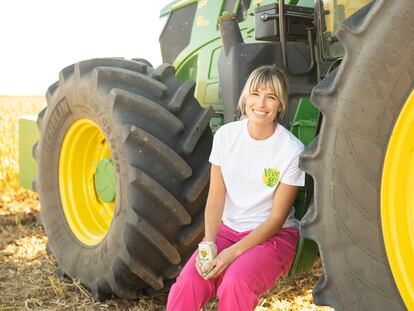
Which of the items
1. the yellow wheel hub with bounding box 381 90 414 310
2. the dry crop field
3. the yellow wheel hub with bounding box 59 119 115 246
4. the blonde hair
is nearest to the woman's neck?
the blonde hair

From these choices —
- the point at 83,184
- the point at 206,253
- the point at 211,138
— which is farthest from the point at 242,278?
the point at 83,184

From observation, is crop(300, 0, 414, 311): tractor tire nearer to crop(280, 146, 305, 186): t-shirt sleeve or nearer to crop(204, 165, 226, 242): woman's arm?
crop(280, 146, 305, 186): t-shirt sleeve

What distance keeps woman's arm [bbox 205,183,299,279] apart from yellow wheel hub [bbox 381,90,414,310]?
0.64 m

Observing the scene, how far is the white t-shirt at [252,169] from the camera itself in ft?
8.46

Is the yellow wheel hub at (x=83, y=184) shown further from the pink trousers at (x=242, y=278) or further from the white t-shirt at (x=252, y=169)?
the pink trousers at (x=242, y=278)

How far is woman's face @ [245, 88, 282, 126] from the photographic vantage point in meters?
2.62

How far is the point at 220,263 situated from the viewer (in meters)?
2.52

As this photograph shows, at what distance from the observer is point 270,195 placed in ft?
8.60

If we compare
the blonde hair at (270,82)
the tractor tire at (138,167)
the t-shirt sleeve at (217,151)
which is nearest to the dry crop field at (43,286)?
the tractor tire at (138,167)

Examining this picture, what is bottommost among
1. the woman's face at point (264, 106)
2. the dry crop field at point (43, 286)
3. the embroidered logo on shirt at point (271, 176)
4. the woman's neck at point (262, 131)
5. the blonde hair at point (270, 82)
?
the dry crop field at point (43, 286)

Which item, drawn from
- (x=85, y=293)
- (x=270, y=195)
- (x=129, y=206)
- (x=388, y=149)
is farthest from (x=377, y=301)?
(x=85, y=293)

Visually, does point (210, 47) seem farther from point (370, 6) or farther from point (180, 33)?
point (370, 6)

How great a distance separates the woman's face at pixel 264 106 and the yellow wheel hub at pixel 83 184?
1.52 metres

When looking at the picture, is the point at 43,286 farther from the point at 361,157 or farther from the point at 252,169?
the point at 361,157
